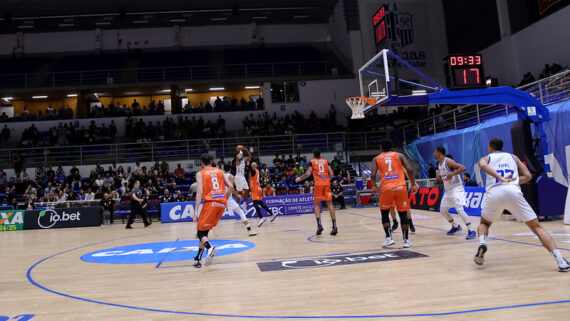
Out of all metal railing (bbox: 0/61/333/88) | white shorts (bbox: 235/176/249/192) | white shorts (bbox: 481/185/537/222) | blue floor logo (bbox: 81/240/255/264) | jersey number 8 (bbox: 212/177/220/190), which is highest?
metal railing (bbox: 0/61/333/88)

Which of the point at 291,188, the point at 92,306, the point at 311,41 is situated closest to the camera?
the point at 92,306

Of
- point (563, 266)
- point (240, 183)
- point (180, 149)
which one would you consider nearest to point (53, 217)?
point (180, 149)

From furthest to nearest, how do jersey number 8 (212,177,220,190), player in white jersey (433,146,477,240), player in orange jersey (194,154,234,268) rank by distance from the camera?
player in white jersey (433,146,477,240) < jersey number 8 (212,177,220,190) < player in orange jersey (194,154,234,268)

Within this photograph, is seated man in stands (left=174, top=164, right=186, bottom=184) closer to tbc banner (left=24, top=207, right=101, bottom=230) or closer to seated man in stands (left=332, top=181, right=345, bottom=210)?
tbc banner (left=24, top=207, right=101, bottom=230)

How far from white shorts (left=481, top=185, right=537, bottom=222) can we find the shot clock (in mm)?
6337

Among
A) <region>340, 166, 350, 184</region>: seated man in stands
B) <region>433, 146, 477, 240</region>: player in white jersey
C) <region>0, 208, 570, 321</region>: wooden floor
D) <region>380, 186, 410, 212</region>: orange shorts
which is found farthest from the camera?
<region>340, 166, 350, 184</region>: seated man in stands

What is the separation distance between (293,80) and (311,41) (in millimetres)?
6898

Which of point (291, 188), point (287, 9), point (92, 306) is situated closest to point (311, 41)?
point (287, 9)

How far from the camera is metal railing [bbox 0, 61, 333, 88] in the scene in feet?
98.3

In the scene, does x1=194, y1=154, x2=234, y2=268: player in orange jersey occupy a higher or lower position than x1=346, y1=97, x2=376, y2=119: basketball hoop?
lower

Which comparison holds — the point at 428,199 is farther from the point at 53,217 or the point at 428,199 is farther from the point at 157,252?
the point at 53,217

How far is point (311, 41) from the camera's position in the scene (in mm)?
35281

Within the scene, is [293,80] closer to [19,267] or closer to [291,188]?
[291,188]

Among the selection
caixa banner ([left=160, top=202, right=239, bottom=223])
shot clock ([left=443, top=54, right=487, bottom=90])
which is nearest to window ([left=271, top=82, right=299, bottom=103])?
caixa banner ([left=160, top=202, right=239, bottom=223])
